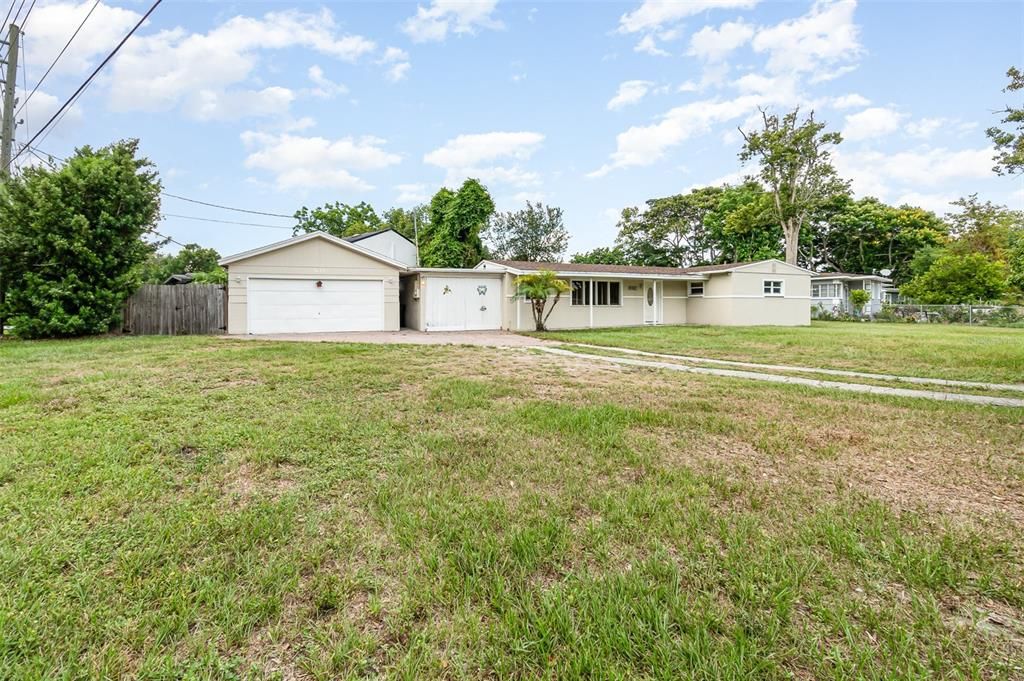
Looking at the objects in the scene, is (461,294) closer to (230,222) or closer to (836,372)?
(836,372)

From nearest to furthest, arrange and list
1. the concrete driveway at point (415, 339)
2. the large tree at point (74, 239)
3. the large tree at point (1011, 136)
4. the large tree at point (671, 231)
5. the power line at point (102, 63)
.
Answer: the power line at point (102, 63) → the large tree at point (1011, 136) → the large tree at point (74, 239) → the concrete driveway at point (415, 339) → the large tree at point (671, 231)

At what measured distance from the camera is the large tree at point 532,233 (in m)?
39.4

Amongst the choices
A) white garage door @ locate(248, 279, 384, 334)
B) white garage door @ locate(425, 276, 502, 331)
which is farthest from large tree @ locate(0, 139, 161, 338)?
white garage door @ locate(425, 276, 502, 331)

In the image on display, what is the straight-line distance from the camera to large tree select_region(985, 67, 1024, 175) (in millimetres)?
7582

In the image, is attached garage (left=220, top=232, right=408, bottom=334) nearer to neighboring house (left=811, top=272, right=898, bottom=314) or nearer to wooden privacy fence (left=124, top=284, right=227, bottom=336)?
wooden privacy fence (left=124, top=284, right=227, bottom=336)

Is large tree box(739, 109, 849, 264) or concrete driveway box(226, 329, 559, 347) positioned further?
large tree box(739, 109, 849, 264)

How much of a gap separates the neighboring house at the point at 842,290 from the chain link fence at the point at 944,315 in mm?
1131

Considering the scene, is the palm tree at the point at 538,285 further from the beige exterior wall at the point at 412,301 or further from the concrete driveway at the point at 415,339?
the beige exterior wall at the point at 412,301

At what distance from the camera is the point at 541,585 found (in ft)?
6.11

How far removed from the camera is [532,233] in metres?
39.5

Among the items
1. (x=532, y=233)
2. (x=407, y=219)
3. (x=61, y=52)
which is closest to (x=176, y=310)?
(x=61, y=52)

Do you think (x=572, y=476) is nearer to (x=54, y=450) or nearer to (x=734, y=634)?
(x=734, y=634)

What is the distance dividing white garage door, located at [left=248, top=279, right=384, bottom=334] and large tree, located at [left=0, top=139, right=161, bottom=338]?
3.08 meters

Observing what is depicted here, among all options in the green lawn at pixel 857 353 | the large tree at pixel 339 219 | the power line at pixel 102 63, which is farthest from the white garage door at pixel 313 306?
the large tree at pixel 339 219
